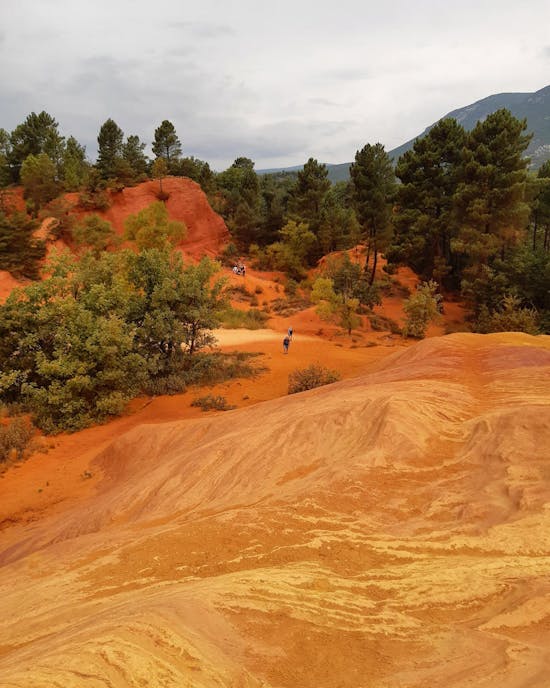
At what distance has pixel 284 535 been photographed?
5438mm

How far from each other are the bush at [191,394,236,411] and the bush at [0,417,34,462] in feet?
16.8

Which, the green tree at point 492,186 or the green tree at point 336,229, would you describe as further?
the green tree at point 336,229

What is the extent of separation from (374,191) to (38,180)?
102ft

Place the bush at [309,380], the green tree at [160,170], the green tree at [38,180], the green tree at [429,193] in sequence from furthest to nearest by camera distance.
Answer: the green tree at [160,170], the green tree at [38,180], the green tree at [429,193], the bush at [309,380]

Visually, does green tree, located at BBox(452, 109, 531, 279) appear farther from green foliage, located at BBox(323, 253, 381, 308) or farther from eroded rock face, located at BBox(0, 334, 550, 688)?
eroded rock face, located at BBox(0, 334, 550, 688)

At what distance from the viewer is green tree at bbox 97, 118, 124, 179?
49.9m

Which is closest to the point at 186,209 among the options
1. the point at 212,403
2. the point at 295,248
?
the point at 295,248

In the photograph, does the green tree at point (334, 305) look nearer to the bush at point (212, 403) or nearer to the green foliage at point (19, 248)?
the bush at point (212, 403)

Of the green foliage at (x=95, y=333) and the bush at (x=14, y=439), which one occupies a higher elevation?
the green foliage at (x=95, y=333)

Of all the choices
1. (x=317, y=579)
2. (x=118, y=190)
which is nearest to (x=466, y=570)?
(x=317, y=579)

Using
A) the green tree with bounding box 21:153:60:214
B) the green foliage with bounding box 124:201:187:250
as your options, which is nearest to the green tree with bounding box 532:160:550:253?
the green foliage with bounding box 124:201:187:250

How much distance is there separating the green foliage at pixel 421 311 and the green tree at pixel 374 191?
10031mm

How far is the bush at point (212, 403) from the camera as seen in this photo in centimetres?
1581

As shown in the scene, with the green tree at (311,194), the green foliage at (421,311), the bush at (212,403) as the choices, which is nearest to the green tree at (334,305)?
the green foliage at (421,311)
